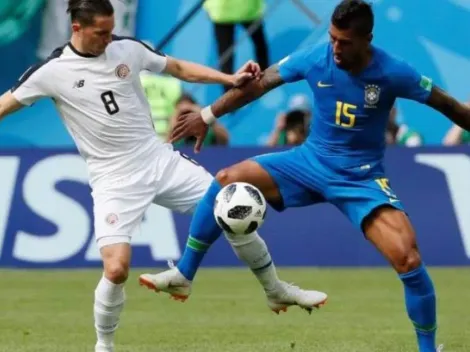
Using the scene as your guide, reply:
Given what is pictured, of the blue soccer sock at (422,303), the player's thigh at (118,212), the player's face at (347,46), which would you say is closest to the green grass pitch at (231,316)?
the blue soccer sock at (422,303)

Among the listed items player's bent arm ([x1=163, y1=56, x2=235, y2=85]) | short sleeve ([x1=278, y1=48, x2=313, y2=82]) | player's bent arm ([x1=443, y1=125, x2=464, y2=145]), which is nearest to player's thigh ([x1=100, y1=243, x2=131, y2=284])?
player's bent arm ([x1=163, y1=56, x2=235, y2=85])

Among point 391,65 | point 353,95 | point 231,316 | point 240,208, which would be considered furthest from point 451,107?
point 231,316

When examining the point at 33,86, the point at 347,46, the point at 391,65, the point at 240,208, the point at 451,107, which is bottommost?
the point at 240,208

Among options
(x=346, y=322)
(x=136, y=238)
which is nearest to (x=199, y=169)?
(x=346, y=322)

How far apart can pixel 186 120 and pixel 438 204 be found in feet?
21.8

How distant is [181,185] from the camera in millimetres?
10742

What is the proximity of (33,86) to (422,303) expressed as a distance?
3059 mm

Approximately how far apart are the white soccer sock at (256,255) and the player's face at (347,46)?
1466 mm

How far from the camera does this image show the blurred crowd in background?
18.1 m

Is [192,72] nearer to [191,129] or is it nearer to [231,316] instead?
[191,129]

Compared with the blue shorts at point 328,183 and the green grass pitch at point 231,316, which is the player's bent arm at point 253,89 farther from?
the green grass pitch at point 231,316

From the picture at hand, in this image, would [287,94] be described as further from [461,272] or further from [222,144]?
[461,272]

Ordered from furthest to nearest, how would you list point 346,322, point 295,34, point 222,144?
point 295,34 → point 222,144 → point 346,322

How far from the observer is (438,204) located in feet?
54.0
